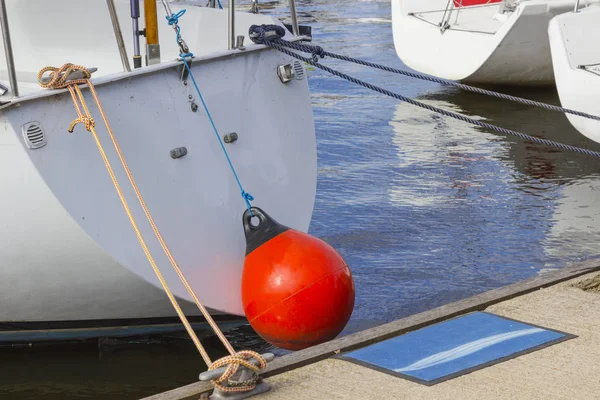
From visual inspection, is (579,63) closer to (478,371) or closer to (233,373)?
(478,371)

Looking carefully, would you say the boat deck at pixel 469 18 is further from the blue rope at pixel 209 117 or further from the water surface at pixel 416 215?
the blue rope at pixel 209 117

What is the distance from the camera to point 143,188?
15.3ft

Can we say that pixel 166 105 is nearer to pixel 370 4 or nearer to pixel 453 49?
pixel 453 49

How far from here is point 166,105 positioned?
480 cm

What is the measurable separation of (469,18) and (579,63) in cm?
439

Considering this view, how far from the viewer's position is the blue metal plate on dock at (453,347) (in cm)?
379

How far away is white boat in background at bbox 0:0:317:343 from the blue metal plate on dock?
105cm

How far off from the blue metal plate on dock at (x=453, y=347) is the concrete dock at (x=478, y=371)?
0.04 meters

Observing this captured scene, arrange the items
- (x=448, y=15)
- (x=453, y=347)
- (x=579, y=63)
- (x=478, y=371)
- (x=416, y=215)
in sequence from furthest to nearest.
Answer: (x=448, y=15)
(x=579, y=63)
(x=416, y=215)
(x=453, y=347)
(x=478, y=371)

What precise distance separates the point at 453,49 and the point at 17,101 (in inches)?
323

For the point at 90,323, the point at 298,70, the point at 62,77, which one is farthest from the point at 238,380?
the point at 298,70

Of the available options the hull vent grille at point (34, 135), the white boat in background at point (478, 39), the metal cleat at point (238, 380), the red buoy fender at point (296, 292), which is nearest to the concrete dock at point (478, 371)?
the metal cleat at point (238, 380)

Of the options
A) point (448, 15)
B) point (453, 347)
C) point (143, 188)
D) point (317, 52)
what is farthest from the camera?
point (448, 15)

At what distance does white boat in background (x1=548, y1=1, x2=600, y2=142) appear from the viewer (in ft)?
27.6
